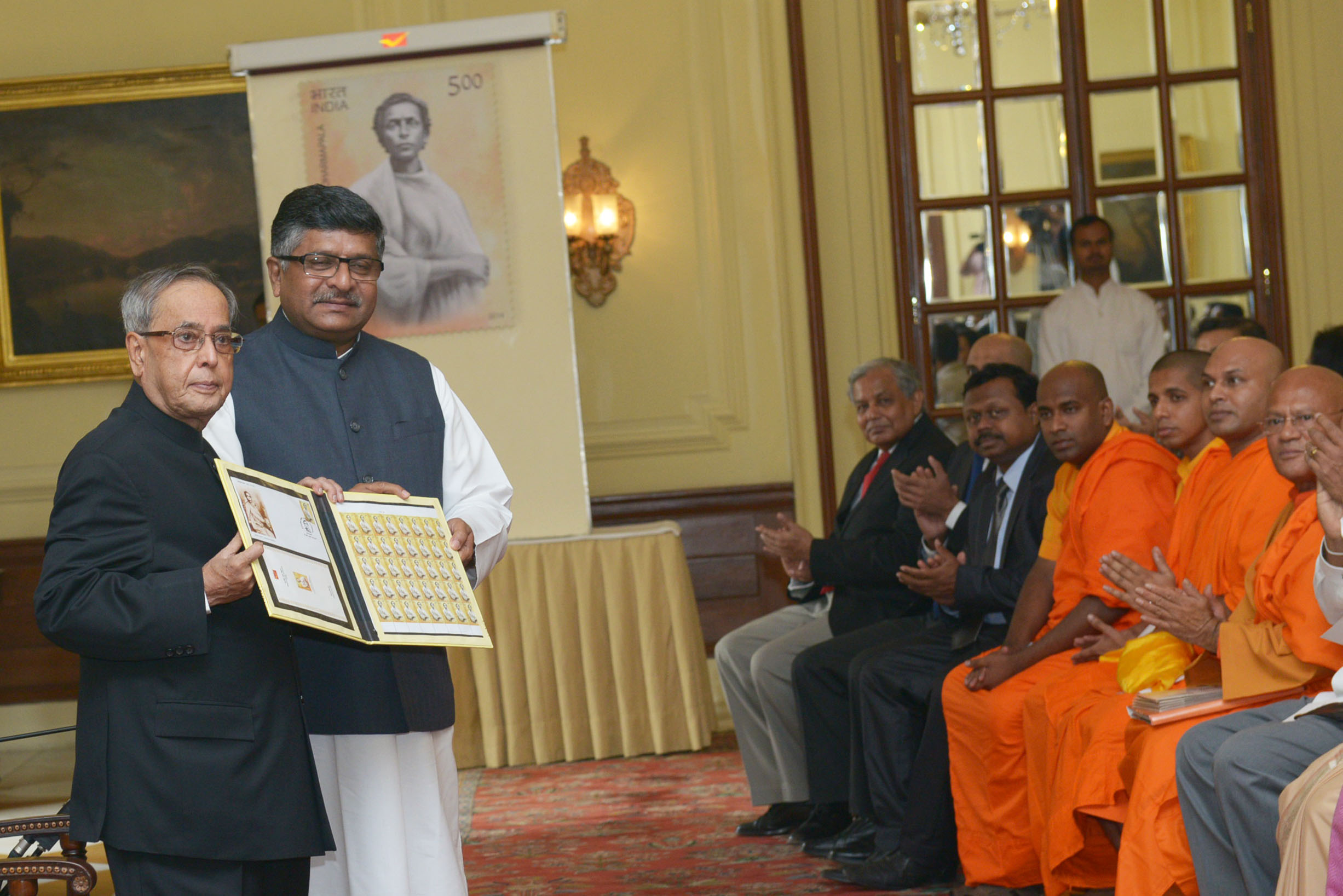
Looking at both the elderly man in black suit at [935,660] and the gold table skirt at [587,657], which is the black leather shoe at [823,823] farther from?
the gold table skirt at [587,657]

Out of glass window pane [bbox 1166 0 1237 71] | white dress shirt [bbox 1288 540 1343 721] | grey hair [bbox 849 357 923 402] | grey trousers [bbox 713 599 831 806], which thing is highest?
glass window pane [bbox 1166 0 1237 71]

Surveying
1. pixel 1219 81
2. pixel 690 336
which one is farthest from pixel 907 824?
pixel 1219 81

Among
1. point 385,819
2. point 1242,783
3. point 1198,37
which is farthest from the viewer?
point 1198,37

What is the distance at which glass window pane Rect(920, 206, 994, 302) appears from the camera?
23.2ft

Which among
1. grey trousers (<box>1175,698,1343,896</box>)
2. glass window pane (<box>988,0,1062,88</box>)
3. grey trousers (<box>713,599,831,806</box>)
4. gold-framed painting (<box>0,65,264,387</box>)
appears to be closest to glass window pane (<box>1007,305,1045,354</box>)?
glass window pane (<box>988,0,1062,88</box>)

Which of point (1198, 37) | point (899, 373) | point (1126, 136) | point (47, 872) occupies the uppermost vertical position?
point (1198, 37)

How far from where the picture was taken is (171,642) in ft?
6.63

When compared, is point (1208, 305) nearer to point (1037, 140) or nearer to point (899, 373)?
point (1037, 140)

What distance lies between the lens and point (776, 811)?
188 inches

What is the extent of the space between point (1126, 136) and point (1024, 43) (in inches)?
27.2

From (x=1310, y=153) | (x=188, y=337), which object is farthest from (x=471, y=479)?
(x=1310, y=153)

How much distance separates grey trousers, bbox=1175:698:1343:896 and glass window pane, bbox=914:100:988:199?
14.7ft

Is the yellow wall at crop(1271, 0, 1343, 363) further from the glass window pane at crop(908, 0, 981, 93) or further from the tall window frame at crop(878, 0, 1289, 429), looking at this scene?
the glass window pane at crop(908, 0, 981, 93)

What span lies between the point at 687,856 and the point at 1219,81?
4.82 meters
